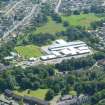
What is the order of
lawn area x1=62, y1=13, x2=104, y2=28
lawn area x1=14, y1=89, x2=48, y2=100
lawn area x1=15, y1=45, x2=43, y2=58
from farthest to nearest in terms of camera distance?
lawn area x1=62, y1=13, x2=104, y2=28 < lawn area x1=15, y1=45, x2=43, y2=58 < lawn area x1=14, y1=89, x2=48, y2=100

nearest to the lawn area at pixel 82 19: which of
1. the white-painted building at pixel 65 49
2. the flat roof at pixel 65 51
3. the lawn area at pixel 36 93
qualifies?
the white-painted building at pixel 65 49

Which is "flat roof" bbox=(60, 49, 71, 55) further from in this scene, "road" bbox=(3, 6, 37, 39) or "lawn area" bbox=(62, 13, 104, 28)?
"lawn area" bbox=(62, 13, 104, 28)

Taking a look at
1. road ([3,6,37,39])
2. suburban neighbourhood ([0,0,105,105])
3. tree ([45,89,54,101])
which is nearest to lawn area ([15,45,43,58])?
suburban neighbourhood ([0,0,105,105])

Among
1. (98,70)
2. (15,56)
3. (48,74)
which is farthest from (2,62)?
(98,70)

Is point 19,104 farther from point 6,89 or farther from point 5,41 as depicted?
point 5,41

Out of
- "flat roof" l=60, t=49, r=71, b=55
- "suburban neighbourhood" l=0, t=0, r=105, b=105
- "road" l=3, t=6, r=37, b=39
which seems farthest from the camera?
"road" l=3, t=6, r=37, b=39

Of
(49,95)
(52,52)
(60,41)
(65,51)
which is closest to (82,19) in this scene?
(60,41)
